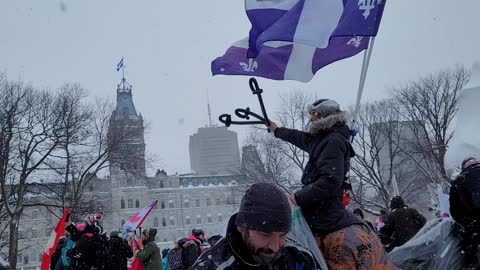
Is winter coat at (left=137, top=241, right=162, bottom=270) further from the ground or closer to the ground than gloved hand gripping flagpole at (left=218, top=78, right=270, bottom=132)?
closer to the ground

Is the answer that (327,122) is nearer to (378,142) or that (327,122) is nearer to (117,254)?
(117,254)

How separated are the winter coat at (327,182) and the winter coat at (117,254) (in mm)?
6463

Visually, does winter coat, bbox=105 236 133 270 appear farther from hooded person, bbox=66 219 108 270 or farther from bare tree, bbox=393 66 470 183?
bare tree, bbox=393 66 470 183

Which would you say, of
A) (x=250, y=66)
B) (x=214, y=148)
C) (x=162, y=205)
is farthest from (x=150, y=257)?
(x=214, y=148)

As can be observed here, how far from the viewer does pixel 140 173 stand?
3522 centimetres

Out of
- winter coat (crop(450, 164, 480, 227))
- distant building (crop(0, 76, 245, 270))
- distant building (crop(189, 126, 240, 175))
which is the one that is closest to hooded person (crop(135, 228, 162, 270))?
winter coat (crop(450, 164, 480, 227))

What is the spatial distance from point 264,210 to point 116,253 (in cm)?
806

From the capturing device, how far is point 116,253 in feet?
31.2

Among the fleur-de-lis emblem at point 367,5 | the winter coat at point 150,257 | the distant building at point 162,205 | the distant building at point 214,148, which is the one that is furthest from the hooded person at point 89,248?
the distant building at point 214,148

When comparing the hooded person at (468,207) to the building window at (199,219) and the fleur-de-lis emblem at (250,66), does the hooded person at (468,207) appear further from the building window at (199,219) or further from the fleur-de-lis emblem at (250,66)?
the building window at (199,219)

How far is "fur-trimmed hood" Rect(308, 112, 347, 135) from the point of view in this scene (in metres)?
3.43

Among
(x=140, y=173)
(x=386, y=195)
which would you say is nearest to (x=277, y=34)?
(x=386, y=195)

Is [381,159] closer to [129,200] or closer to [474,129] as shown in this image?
[474,129]

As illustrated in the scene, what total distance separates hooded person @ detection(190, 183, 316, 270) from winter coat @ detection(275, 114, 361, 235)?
1.09 metres
